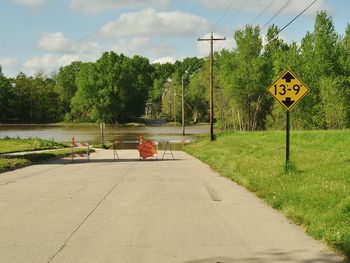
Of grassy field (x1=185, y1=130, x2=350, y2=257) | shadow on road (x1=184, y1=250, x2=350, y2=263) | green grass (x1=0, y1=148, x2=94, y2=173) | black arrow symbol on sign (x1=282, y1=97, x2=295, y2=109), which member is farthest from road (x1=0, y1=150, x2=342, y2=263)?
green grass (x1=0, y1=148, x2=94, y2=173)

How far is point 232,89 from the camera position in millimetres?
76500

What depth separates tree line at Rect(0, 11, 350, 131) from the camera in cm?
6375

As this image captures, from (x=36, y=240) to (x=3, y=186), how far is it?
8.46 m

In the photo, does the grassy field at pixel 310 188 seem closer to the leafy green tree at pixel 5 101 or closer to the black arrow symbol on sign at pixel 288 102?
the black arrow symbol on sign at pixel 288 102

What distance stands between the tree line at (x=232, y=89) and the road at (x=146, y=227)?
21.6 metres

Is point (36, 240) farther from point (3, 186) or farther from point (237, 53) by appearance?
point (237, 53)

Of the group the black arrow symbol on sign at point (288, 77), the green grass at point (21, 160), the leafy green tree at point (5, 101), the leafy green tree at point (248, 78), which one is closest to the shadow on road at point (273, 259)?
the black arrow symbol on sign at point (288, 77)

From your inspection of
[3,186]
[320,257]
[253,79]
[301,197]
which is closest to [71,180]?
[3,186]

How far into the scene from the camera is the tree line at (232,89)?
209 ft

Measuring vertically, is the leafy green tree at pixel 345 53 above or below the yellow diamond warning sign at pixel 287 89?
above

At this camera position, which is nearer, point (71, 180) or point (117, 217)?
point (117, 217)

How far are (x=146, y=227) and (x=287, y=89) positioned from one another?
8.78 metres

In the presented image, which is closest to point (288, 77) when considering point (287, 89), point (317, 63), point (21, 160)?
point (287, 89)

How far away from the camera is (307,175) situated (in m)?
14.2
